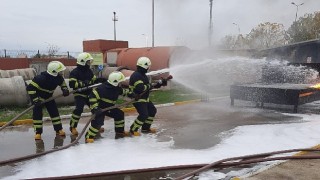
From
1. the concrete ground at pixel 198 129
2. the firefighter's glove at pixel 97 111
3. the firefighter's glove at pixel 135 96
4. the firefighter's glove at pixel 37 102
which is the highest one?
the firefighter's glove at pixel 135 96

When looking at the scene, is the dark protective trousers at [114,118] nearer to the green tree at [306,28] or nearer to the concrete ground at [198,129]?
the concrete ground at [198,129]

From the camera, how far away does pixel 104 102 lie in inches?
268

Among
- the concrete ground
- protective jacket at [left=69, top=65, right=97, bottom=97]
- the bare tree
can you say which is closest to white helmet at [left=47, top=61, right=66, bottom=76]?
protective jacket at [left=69, top=65, right=97, bottom=97]

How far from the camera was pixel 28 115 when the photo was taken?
9.45 metres

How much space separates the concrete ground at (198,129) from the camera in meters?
4.91

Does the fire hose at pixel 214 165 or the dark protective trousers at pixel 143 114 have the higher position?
the dark protective trousers at pixel 143 114

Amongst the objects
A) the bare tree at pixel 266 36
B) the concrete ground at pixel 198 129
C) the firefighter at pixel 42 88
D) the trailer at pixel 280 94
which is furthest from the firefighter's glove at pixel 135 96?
the bare tree at pixel 266 36

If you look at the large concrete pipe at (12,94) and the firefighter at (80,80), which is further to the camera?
the large concrete pipe at (12,94)

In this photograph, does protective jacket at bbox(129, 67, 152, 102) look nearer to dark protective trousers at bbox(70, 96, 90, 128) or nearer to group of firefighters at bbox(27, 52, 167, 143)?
group of firefighters at bbox(27, 52, 167, 143)

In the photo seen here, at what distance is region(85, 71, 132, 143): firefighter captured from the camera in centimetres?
656

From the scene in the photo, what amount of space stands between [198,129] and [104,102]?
2320 millimetres

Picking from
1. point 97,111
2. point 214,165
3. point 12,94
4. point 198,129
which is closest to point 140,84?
point 97,111

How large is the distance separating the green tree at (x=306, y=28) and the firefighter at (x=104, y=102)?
49.3ft

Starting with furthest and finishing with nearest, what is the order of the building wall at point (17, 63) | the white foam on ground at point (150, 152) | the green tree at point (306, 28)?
the green tree at point (306, 28)
the building wall at point (17, 63)
the white foam on ground at point (150, 152)
